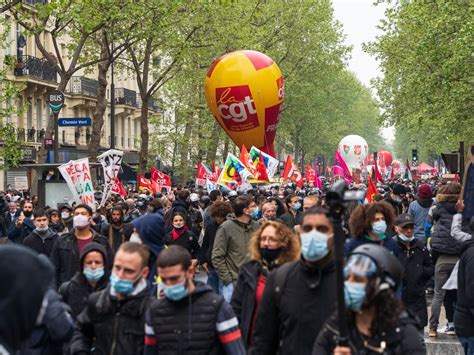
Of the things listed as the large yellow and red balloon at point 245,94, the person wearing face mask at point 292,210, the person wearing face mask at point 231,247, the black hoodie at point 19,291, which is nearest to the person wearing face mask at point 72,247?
the person wearing face mask at point 231,247

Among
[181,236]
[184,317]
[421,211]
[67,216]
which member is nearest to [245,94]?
[67,216]

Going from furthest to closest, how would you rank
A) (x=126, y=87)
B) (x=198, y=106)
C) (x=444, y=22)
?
(x=126, y=87), (x=198, y=106), (x=444, y=22)

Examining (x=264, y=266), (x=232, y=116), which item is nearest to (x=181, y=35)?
(x=232, y=116)

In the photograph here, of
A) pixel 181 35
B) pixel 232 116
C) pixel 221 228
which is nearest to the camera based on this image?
pixel 221 228

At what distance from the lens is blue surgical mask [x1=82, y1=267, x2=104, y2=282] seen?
667 centimetres

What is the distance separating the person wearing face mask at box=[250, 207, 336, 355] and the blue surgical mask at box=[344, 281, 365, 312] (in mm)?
778

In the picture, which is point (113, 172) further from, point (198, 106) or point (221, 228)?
point (198, 106)

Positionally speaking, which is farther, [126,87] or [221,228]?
[126,87]

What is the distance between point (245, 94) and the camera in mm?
33219

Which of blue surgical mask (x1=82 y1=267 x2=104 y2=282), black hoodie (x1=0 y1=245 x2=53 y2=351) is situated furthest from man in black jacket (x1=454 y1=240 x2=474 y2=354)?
black hoodie (x1=0 y1=245 x2=53 y2=351)

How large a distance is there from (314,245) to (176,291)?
0.76 meters

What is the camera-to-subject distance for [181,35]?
36.7 m

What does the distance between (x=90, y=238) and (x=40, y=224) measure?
1.87m

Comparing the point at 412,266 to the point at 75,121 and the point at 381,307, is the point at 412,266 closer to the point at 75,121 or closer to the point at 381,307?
the point at 381,307
